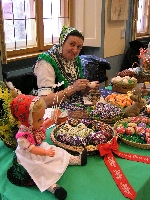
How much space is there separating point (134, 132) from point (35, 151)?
0.53 metres

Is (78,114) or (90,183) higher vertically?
(78,114)

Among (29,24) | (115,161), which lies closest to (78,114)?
(115,161)

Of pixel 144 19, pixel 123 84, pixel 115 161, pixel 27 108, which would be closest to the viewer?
pixel 27 108

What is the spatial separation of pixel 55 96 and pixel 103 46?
2154 millimetres

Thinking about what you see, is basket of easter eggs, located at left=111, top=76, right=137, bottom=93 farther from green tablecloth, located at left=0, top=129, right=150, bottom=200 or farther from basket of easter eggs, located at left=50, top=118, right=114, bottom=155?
green tablecloth, located at left=0, top=129, right=150, bottom=200

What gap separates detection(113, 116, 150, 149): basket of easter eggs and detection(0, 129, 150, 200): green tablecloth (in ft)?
0.39

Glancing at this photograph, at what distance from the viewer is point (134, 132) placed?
3.88 ft

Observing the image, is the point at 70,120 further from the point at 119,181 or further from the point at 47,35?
the point at 47,35

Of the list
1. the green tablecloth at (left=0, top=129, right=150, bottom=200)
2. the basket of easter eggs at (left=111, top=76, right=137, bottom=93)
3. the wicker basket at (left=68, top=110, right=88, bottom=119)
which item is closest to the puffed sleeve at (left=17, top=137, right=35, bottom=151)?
the green tablecloth at (left=0, top=129, right=150, bottom=200)

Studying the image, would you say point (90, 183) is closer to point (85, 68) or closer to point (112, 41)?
point (85, 68)

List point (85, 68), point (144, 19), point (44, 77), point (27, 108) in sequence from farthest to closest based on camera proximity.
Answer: point (144, 19) < point (85, 68) < point (44, 77) < point (27, 108)

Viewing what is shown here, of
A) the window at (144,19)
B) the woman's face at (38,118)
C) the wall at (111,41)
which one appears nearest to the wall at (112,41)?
the wall at (111,41)

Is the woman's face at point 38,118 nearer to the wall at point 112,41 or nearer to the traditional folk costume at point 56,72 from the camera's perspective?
the traditional folk costume at point 56,72

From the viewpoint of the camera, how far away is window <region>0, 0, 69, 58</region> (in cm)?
278
